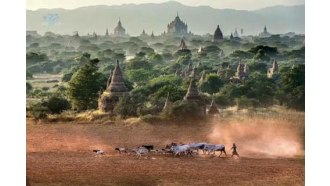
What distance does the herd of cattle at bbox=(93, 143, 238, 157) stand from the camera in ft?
25.0

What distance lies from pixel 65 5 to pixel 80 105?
1185 mm

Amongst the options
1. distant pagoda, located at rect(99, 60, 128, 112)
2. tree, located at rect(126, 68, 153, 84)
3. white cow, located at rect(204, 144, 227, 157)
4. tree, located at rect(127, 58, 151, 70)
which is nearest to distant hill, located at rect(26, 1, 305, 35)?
tree, located at rect(127, 58, 151, 70)

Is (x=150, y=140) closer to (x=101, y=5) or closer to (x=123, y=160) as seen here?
(x=123, y=160)

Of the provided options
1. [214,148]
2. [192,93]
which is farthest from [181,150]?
[192,93]

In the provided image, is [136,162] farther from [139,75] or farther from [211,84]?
[211,84]

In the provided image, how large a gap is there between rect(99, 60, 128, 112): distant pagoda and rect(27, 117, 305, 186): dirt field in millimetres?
224

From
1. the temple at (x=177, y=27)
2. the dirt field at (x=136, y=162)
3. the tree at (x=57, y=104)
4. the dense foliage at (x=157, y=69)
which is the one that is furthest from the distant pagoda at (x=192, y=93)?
the tree at (x=57, y=104)

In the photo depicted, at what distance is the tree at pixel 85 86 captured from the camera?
772cm

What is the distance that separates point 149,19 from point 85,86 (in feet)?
3.56

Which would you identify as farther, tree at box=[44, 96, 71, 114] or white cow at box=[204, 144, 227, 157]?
tree at box=[44, 96, 71, 114]

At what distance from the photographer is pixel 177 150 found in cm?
766

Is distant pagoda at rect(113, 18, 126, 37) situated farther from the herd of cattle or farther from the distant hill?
the herd of cattle

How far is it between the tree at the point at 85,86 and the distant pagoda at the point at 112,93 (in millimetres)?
80
